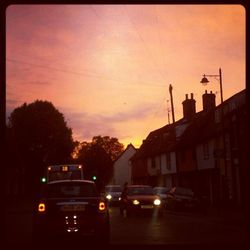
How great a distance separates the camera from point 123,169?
100 meters

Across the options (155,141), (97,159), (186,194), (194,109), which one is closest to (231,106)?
(186,194)

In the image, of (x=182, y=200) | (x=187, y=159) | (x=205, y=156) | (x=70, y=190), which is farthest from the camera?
(x=187, y=159)

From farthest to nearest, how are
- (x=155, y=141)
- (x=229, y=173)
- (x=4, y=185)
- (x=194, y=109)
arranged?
(x=155, y=141)
(x=194, y=109)
(x=229, y=173)
(x=4, y=185)

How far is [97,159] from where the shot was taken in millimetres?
109375

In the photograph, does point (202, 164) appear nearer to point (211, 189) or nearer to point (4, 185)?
point (211, 189)

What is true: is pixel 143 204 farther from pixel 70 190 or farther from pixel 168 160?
pixel 168 160

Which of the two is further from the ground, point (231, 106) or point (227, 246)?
point (231, 106)

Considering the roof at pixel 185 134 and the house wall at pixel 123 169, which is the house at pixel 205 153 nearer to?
the roof at pixel 185 134

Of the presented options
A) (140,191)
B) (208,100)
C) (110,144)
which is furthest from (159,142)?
(110,144)

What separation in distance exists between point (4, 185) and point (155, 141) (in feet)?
217

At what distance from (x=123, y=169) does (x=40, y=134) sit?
31.1m

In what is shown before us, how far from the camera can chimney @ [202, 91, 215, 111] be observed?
55338 mm

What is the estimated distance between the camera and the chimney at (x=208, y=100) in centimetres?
5534

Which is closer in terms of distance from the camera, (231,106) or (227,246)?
(227,246)
